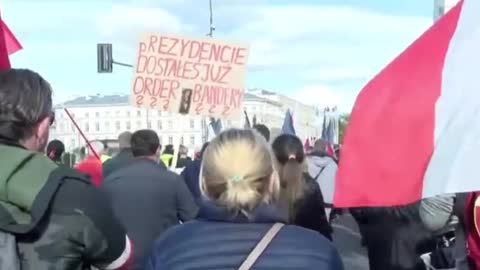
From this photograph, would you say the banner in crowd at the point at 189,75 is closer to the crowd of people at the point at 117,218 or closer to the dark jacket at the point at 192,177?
the dark jacket at the point at 192,177

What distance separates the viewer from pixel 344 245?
53.1ft

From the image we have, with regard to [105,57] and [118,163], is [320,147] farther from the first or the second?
[105,57]

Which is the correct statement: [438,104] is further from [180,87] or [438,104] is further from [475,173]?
[180,87]

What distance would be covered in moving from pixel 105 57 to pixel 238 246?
32.0 m

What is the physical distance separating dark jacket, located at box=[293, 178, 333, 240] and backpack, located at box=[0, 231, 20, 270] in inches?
159

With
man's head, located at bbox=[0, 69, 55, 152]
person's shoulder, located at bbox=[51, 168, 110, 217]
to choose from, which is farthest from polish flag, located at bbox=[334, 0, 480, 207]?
man's head, located at bbox=[0, 69, 55, 152]

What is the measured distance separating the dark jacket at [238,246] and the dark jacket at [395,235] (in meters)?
3.73

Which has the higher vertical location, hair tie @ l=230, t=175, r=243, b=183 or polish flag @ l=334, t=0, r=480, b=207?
polish flag @ l=334, t=0, r=480, b=207

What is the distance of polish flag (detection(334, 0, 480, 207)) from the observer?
10.5 feet

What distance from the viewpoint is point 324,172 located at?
399 inches

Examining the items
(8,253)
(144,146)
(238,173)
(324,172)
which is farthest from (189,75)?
(8,253)

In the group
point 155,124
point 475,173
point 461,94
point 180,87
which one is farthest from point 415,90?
point 155,124

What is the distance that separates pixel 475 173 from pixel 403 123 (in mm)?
549

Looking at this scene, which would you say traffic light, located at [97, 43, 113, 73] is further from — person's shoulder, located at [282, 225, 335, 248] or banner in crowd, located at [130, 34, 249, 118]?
person's shoulder, located at [282, 225, 335, 248]
